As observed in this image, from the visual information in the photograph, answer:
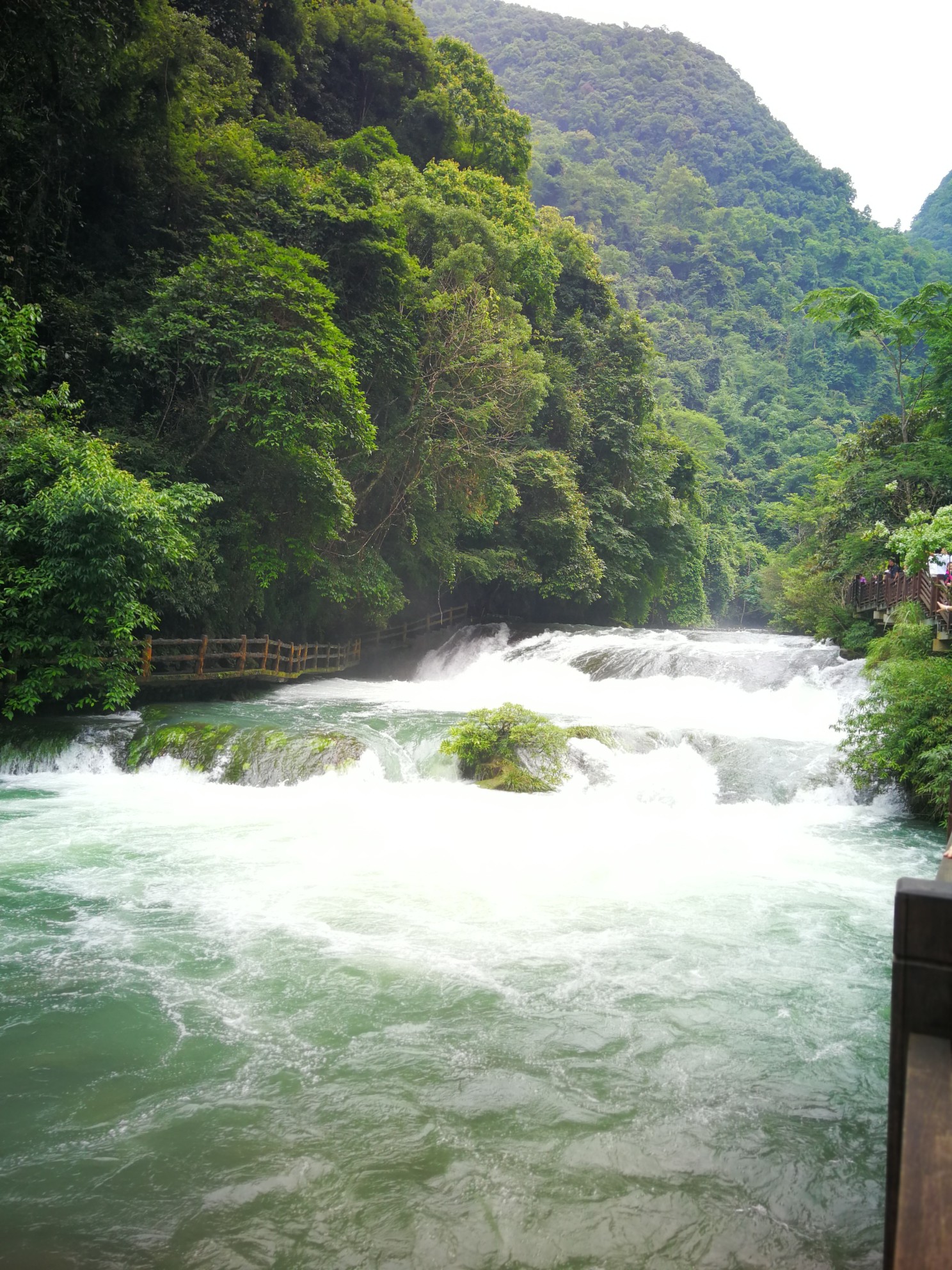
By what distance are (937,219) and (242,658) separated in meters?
104

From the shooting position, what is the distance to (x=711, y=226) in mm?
78938

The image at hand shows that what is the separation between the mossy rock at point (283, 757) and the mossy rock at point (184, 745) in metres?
0.26

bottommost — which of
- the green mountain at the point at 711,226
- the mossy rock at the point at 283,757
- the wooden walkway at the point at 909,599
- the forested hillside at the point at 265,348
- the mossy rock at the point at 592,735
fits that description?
the mossy rock at the point at 283,757

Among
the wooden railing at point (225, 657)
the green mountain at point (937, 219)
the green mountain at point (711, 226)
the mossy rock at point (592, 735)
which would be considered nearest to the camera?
the mossy rock at point (592, 735)

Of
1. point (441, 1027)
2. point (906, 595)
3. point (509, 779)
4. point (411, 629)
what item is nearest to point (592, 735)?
point (509, 779)

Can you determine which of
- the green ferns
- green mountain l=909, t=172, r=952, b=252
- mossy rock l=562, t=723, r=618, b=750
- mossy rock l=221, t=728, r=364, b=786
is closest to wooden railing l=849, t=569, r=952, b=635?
the green ferns

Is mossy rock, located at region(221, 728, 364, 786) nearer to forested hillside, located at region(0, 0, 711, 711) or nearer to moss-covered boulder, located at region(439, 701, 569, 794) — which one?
moss-covered boulder, located at region(439, 701, 569, 794)

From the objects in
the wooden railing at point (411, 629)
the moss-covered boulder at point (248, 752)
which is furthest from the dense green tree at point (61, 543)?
the wooden railing at point (411, 629)

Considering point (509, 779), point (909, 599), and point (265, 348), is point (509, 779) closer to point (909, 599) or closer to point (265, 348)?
point (265, 348)

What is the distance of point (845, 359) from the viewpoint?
212ft

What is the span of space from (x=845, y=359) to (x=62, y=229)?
62114mm

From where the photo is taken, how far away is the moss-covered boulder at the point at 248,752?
11.3 m

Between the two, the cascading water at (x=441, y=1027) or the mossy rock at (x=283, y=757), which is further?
the mossy rock at (x=283, y=757)

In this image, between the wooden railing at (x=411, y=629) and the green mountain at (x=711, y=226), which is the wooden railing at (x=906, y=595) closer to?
the wooden railing at (x=411, y=629)
